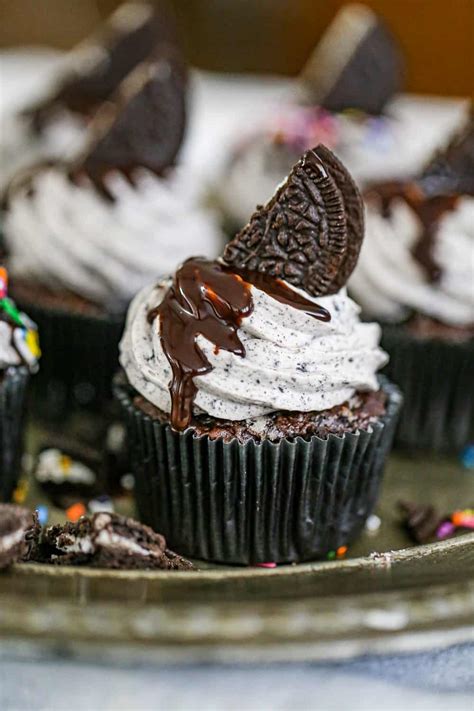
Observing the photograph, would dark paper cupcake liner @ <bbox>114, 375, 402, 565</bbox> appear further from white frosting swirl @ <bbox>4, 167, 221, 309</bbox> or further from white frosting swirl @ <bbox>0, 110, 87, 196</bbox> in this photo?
white frosting swirl @ <bbox>0, 110, 87, 196</bbox>

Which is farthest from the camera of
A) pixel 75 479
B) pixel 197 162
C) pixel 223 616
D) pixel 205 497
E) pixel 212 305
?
pixel 197 162

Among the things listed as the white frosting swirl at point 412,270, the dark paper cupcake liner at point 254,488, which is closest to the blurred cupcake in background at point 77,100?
the white frosting swirl at point 412,270

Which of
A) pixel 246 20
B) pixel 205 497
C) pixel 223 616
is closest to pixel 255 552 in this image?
pixel 205 497

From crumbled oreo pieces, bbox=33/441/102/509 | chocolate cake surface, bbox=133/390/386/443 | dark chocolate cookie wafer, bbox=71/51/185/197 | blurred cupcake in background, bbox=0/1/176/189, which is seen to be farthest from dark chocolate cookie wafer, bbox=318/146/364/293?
blurred cupcake in background, bbox=0/1/176/189

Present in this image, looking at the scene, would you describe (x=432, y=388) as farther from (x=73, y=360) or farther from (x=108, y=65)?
(x=108, y=65)

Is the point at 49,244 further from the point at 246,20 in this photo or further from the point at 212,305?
the point at 246,20

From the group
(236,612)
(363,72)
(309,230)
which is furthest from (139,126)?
(236,612)
